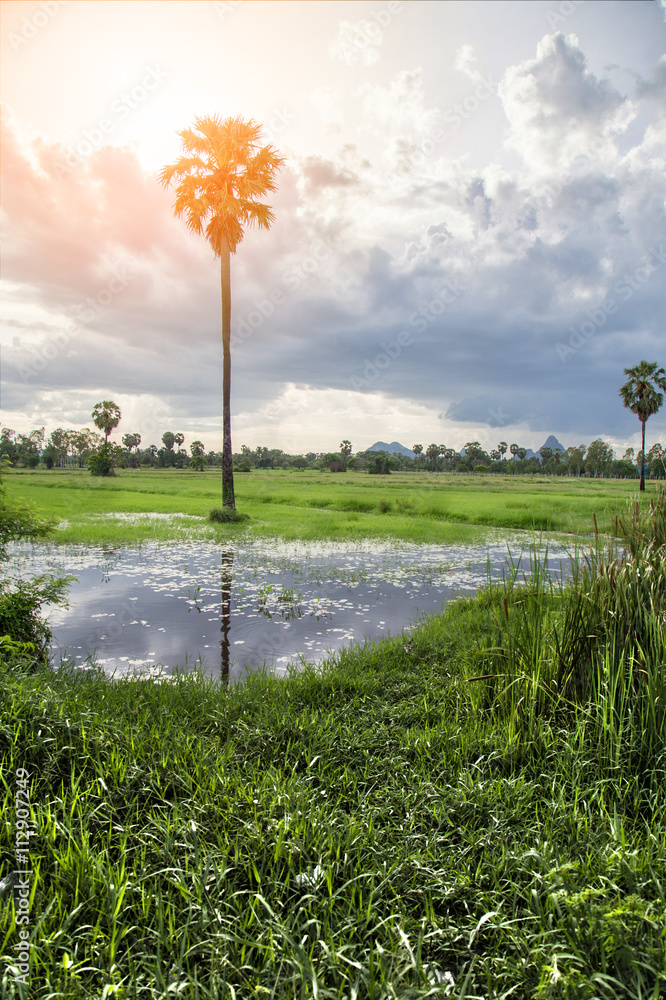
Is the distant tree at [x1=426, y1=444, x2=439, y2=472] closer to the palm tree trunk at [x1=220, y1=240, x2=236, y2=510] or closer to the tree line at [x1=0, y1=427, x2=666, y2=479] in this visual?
the tree line at [x1=0, y1=427, x2=666, y2=479]

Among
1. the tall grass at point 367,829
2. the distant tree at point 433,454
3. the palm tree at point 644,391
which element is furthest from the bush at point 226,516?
the distant tree at point 433,454

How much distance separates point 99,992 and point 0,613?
242 inches

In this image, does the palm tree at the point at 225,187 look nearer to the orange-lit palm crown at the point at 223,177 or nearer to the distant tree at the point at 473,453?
the orange-lit palm crown at the point at 223,177

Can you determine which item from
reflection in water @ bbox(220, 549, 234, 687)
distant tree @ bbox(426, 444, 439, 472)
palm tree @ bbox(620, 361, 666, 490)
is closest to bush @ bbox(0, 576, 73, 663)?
reflection in water @ bbox(220, 549, 234, 687)

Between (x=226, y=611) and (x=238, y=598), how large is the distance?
975 millimetres

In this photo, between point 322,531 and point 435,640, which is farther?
point 322,531

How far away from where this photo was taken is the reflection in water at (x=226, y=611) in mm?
7876

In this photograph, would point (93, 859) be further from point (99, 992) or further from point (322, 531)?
point (322, 531)

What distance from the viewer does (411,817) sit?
3652 mm

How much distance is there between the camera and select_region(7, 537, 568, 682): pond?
8398mm

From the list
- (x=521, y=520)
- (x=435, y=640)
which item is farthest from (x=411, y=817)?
(x=521, y=520)

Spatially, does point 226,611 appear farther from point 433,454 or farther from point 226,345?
point 433,454

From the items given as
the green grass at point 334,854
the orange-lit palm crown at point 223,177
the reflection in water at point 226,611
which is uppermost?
the orange-lit palm crown at point 223,177

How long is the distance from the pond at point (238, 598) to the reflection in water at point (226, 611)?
0.10 feet
